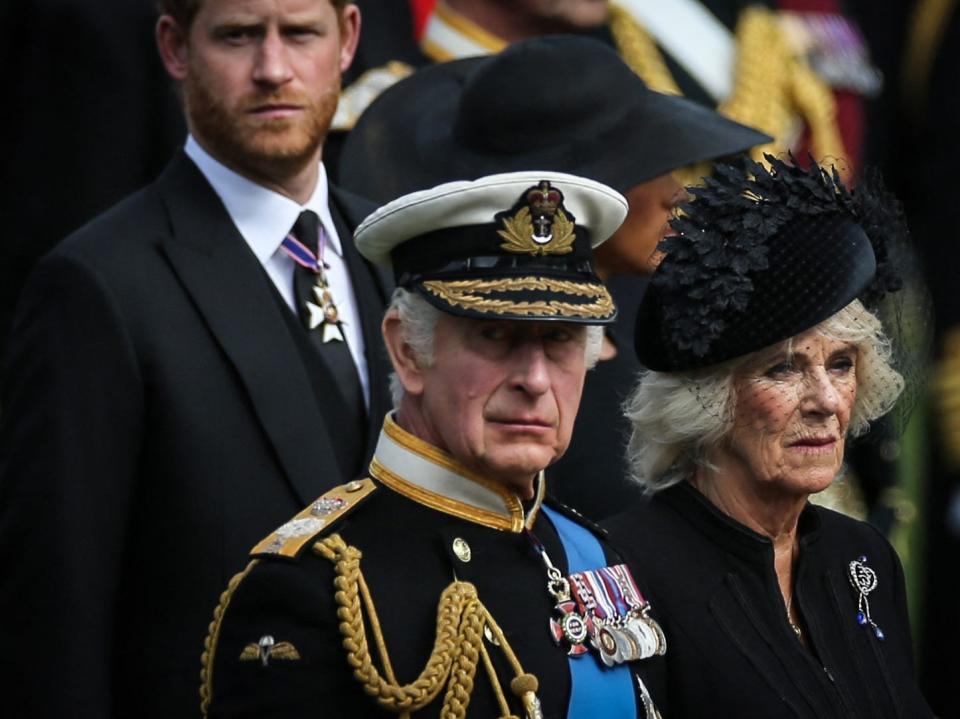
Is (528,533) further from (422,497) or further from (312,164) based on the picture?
(312,164)

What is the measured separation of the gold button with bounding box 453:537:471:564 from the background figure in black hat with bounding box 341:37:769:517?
1097 mm

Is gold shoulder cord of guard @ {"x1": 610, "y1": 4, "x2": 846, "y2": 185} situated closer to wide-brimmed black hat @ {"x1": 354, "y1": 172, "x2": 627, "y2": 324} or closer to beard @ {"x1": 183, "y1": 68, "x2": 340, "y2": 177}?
beard @ {"x1": 183, "y1": 68, "x2": 340, "y2": 177}

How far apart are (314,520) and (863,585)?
1.12m

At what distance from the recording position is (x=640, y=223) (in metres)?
4.90

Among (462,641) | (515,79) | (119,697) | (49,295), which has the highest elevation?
(515,79)

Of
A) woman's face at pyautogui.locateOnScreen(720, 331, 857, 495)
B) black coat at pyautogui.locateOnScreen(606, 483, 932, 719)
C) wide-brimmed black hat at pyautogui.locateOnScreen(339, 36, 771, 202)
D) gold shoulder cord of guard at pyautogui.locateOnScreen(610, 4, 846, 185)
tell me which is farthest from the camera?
gold shoulder cord of guard at pyautogui.locateOnScreen(610, 4, 846, 185)

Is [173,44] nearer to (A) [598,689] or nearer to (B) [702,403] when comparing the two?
(B) [702,403]

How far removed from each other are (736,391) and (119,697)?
1231 mm

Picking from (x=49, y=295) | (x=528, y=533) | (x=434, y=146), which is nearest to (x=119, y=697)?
(x=49, y=295)

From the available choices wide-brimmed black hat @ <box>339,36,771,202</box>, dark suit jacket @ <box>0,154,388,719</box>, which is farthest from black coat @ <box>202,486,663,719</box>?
wide-brimmed black hat @ <box>339,36,771,202</box>

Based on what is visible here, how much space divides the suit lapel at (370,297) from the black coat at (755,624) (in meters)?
0.57

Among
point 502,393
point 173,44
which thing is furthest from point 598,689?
point 173,44

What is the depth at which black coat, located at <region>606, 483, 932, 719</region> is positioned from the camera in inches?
156

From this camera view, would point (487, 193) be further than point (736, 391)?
No
